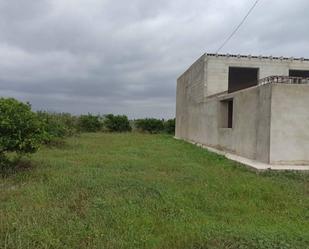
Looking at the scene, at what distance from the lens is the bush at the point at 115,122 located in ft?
122

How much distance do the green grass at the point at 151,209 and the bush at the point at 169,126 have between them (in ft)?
90.4

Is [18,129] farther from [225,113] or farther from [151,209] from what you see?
[225,113]

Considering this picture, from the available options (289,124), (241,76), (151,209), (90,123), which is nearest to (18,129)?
(151,209)

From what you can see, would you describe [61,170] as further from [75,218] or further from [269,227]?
[269,227]

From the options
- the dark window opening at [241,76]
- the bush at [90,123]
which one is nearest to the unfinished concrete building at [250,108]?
the dark window opening at [241,76]

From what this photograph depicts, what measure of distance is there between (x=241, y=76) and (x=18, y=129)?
50.5ft

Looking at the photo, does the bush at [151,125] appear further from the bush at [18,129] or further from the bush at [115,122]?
the bush at [18,129]

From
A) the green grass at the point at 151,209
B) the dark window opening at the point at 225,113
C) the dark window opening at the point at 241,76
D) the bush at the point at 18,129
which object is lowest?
the green grass at the point at 151,209

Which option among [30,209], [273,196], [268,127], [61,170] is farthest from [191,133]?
[30,209]

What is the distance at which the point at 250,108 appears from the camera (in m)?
12.3

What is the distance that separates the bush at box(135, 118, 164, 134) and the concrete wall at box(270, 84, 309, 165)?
2684 centimetres

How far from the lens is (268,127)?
10633 millimetres

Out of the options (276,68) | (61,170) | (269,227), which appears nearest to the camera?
(269,227)

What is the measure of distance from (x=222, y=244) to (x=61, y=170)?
5.80 meters
